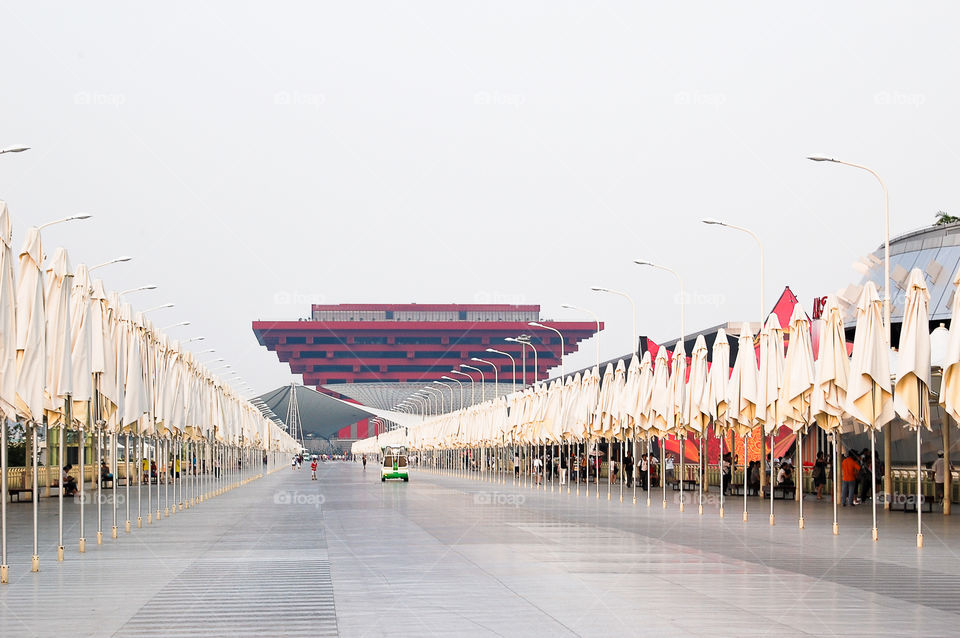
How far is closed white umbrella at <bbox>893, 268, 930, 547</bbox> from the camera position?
21562mm

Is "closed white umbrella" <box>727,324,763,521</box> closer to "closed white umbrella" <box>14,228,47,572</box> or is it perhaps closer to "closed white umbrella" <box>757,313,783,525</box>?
"closed white umbrella" <box>757,313,783,525</box>

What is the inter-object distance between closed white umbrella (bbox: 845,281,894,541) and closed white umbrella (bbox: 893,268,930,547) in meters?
1.13

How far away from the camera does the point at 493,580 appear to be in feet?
51.2

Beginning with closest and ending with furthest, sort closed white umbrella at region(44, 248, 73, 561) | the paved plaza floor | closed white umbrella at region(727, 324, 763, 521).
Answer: the paved plaza floor < closed white umbrella at region(44, 248, 73, 561) < closed white umbrella at region(727, 324, 763, 521)

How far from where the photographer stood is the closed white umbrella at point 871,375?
2309 centimetres

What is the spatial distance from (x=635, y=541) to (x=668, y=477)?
1386 inches

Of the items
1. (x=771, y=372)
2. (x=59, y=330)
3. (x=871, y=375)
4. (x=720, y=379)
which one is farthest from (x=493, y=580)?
(x=720, y=379)

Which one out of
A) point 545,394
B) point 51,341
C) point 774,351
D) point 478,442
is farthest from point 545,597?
point 478,442

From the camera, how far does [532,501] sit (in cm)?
4103

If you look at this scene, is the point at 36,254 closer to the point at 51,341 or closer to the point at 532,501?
the point at 51,341

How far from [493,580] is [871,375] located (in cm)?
1030

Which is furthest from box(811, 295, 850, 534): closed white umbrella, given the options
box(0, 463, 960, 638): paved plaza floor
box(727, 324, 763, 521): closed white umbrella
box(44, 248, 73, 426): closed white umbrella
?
box(44, 248, 73, 426): closed white umbrella

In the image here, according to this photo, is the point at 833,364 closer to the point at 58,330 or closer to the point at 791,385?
the point at 791,385

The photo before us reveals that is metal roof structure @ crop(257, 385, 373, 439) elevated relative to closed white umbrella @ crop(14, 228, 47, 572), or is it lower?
lower
